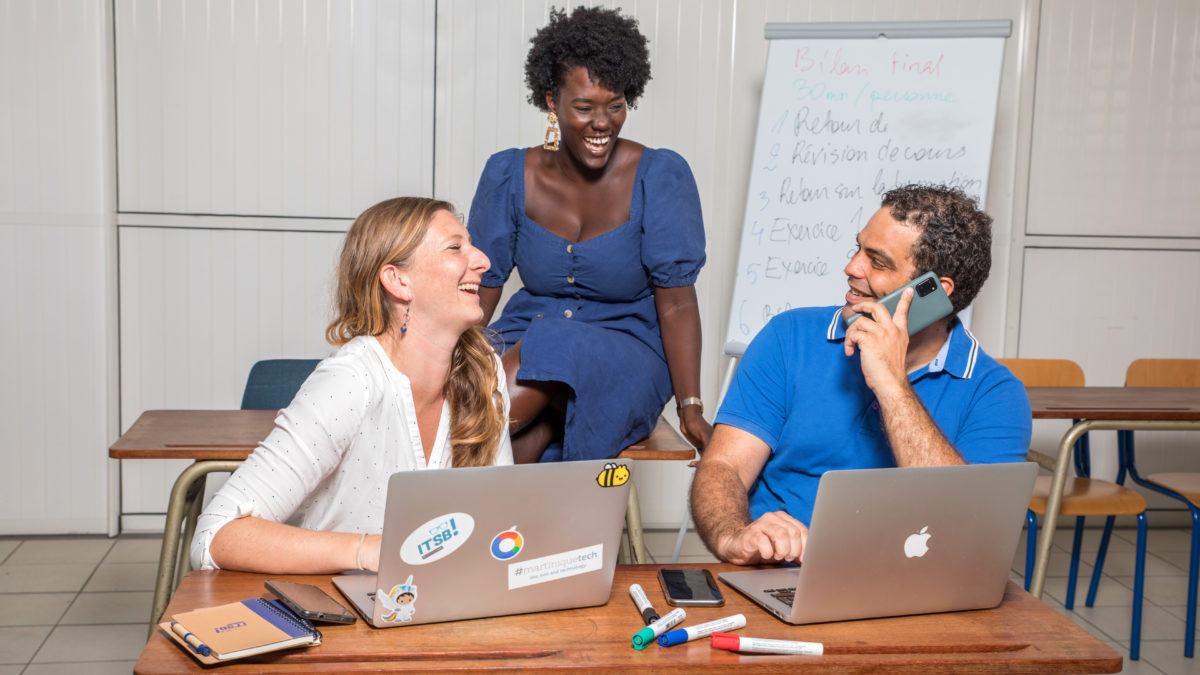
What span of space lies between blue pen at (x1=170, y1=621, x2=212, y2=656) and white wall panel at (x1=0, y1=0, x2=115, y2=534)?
313 cm

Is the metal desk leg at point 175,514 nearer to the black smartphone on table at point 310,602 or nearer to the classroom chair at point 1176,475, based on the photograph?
the black smartphone on table at point 310,602

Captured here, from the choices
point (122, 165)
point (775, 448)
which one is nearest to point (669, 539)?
point (775, 448)

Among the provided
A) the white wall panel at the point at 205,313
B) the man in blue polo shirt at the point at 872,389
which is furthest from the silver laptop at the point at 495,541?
the white wall panel at the point at 205,313

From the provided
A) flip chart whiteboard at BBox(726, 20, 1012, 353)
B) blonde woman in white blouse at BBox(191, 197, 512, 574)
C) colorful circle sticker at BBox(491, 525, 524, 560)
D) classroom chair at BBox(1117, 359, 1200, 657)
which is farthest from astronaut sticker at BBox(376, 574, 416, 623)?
classroom chair at BBox(1117, 359, 1200, 657)

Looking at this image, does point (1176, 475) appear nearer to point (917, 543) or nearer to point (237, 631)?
point (917, 543)

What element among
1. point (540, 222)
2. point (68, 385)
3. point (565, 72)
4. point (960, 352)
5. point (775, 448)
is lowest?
point (68, 385)

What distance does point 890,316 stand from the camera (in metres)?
1.80

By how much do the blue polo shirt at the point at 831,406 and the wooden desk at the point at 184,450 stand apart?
46.6 inches

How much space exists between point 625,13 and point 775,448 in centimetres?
252

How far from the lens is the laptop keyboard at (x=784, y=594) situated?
4.41 ft

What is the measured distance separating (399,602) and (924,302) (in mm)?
1098

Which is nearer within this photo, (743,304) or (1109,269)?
(743,304)

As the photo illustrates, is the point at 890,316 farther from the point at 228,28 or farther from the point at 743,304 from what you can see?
the point at 228,28

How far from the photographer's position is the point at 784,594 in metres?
1.38
